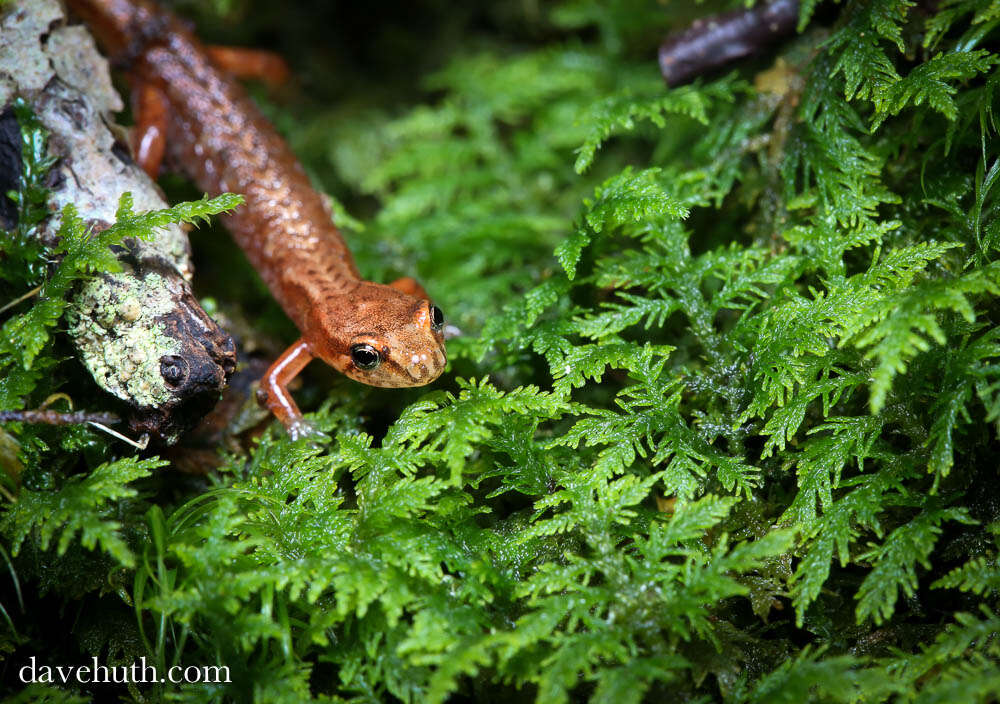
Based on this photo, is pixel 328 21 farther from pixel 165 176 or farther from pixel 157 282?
pixel 157 282

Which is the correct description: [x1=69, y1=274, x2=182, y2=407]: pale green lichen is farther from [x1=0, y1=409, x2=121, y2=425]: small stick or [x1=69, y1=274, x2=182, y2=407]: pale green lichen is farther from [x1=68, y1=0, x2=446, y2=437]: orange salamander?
[x1=68, y1=0, x2=446, y2=437]: orange salamander

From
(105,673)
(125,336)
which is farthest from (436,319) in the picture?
(105,673)

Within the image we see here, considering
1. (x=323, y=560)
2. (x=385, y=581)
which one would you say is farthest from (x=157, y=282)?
(x=385, y=581)

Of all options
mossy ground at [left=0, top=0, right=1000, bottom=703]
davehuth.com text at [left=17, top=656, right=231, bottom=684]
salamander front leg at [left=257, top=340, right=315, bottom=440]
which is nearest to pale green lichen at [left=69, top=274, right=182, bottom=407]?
mossy ground at [left=0, top=0, right=1000, bottom=703]

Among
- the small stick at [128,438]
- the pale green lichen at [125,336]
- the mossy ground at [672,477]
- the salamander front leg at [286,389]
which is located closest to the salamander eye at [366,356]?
the mossy ground at [672,477]

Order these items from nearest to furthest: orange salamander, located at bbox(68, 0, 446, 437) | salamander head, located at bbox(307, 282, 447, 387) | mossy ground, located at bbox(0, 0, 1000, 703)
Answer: mossy ground, located at bbox(0, 0, 1000, 703) < salamander head, located at bbox(307, 282, 447, 387) < orange salamander, located at bbox(68, 0, 446, 437)

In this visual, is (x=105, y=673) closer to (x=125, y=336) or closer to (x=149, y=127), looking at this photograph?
(x=125, y=336)
